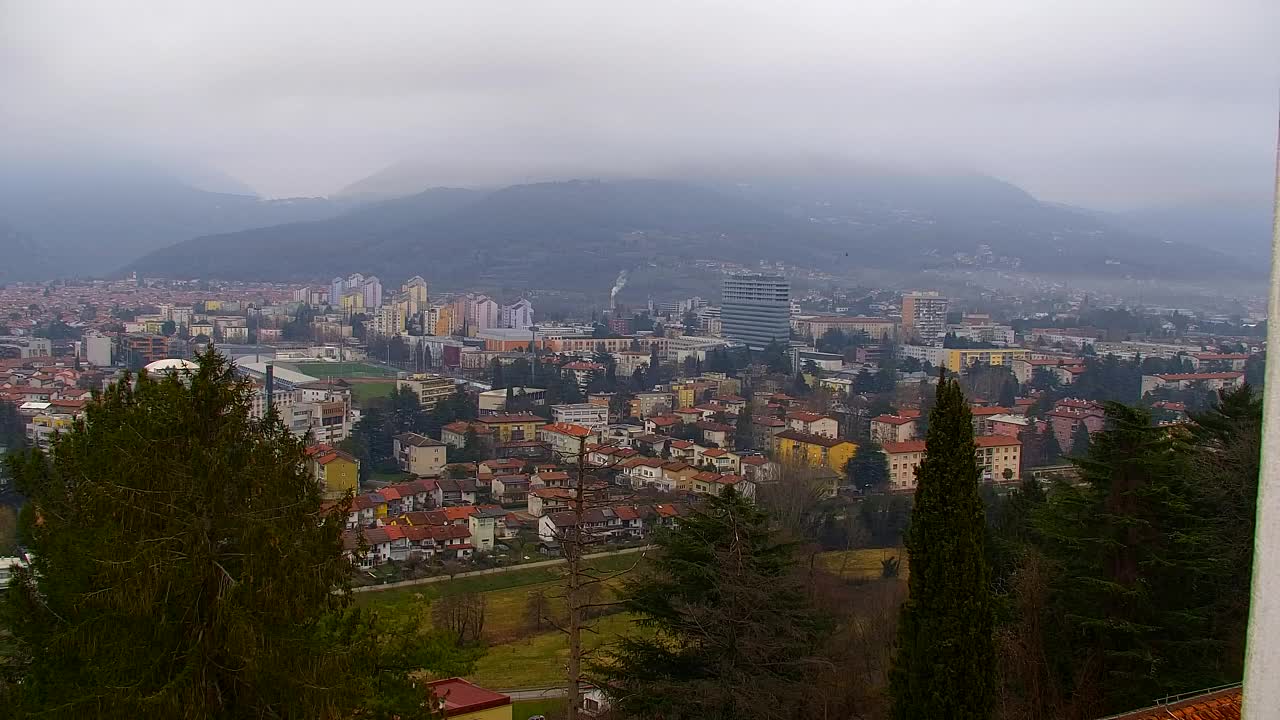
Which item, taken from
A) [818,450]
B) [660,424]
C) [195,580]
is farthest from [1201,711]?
[660,424]

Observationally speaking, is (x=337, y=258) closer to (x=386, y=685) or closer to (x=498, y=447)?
(x=498, y=447)

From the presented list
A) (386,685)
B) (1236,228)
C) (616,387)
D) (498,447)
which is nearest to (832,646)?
(386,685)

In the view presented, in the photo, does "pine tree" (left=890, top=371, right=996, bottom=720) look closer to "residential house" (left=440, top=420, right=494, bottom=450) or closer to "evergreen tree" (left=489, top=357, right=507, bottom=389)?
"residential house" (left=440, top=420, right=494, bottom=450)

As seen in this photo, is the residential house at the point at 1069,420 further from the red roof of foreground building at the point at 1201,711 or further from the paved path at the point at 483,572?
the red roof of foreground building at the point at 1201,711

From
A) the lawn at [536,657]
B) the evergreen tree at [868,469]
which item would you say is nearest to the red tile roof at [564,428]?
the evergreen tree at [868,469]

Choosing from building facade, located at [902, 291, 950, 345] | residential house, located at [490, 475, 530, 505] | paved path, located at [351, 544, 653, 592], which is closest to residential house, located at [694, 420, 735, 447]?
residential house, located at [490, 475, 530, 505]

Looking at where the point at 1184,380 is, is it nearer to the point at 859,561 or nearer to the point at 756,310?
the point at 859,561

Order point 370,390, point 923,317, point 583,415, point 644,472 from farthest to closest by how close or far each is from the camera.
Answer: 1. point 923,317
2. point 370,390
3. point 583,415
4. point 644,472
